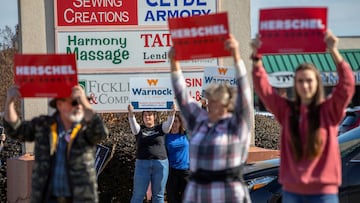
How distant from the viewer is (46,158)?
19.9ft

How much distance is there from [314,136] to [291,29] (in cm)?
93

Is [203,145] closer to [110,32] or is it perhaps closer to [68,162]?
[68,162]

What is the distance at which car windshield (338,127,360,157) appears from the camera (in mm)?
8398

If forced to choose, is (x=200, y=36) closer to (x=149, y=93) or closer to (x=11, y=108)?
(x=11, y=108)

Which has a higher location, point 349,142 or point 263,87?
point 263,87

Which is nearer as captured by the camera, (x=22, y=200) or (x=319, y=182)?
(x=319, y=182)

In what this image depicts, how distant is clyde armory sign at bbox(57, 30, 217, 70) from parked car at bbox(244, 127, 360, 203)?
11.3ft

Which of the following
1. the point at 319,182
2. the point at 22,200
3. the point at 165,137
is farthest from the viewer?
the point at 22,200

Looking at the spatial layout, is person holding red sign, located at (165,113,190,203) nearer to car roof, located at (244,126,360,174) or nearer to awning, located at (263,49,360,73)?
car roof, located at (244,126,360,174)

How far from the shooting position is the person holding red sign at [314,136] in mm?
5910

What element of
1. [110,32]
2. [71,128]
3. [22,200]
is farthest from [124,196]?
[71,128]

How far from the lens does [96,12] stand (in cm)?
1196

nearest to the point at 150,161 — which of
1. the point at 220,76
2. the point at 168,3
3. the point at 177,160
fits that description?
the point at 177,160

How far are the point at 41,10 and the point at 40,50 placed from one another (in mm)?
608
